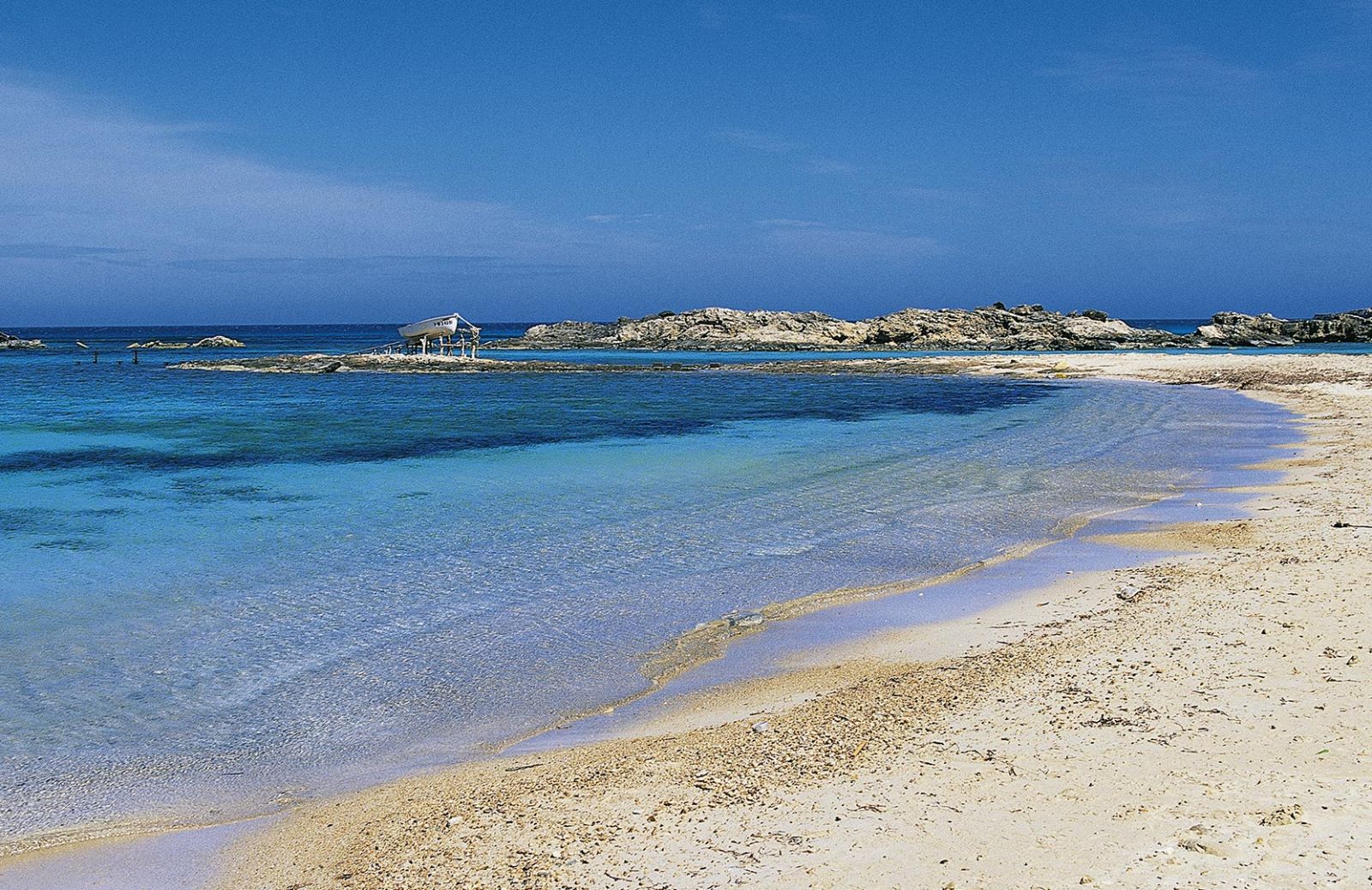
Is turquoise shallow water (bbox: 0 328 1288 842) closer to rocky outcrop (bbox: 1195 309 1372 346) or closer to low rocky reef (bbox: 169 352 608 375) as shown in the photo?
low rocky reef (bbox: 169 352 608 375)

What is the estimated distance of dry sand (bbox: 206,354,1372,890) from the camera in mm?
4023

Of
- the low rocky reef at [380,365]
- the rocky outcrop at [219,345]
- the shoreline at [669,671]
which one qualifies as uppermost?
the rocky outcrop at [219,345]

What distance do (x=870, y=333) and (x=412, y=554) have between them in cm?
7385

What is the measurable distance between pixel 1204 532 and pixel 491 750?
341 inches

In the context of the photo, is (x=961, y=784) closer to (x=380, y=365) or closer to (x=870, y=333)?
(x=380, y=365)

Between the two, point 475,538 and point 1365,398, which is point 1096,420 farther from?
point 475,538

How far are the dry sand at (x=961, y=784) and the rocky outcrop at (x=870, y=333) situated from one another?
228 feet

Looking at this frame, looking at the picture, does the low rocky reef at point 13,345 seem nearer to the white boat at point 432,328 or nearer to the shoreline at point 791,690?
the white boat at point 432,328

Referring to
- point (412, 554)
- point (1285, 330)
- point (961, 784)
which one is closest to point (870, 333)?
point (1285, 330)

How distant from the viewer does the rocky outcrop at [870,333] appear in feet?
258

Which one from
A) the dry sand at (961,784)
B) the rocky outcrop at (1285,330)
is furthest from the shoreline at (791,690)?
the rocky outcrop at (1285,330)

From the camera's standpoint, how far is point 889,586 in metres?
9.55

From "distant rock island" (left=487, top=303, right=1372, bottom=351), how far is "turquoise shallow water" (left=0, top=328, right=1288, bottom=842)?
172 feet

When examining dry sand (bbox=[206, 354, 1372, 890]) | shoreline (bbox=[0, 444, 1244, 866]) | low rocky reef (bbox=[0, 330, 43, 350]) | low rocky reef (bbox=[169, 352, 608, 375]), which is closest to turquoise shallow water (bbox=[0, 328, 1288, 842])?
shoreline (bbox=[0, 444, 1244, 866])
